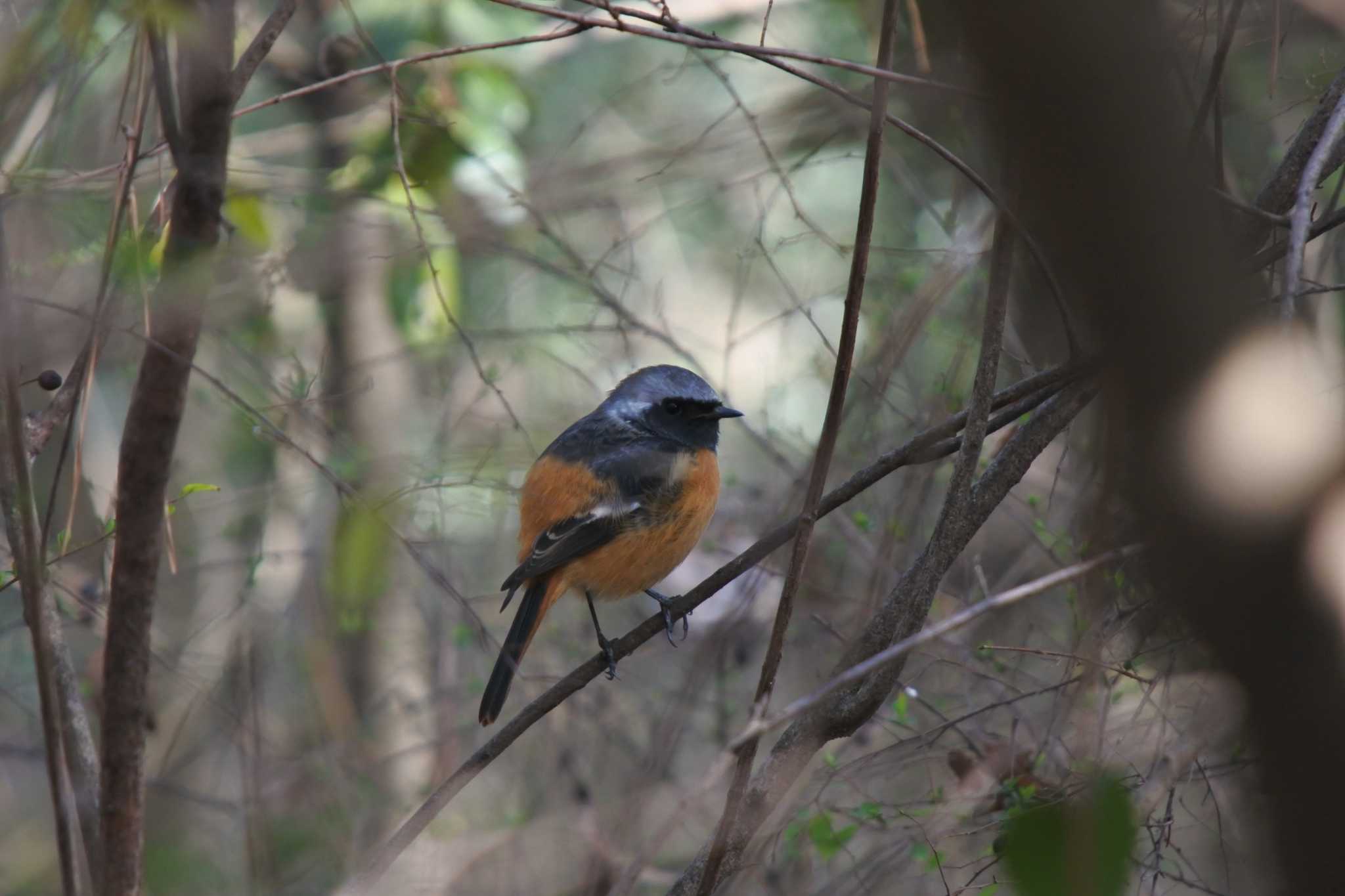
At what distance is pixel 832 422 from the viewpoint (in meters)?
2.09

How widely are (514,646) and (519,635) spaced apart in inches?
1.8

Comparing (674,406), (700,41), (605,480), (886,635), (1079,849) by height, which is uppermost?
(674,406)

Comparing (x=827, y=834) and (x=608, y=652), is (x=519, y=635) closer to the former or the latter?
(x=608, y=652)

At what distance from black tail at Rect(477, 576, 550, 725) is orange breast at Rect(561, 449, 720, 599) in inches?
6.2

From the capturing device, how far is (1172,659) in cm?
269

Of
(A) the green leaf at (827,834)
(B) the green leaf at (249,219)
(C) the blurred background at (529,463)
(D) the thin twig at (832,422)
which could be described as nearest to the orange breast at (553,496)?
(C) the blurred background at (529,463)

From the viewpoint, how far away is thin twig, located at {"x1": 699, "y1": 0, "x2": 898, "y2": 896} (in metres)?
2.05

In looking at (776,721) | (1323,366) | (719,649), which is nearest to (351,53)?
(719,649)

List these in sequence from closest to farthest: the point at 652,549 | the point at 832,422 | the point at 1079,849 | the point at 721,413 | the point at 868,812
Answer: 1. the point at 1079,849
2. the point at 832,422
3. the point at 868,812
4. the point at 652,549
5. the point at 721,413

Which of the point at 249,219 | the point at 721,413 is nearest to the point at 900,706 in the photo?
the point at 721,413

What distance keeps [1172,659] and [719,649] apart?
97.2 inches

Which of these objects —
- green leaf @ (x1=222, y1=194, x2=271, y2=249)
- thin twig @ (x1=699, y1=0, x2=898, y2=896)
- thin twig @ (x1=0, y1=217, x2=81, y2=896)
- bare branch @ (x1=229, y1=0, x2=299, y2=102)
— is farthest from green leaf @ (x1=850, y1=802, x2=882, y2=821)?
green leaf @ (x1=222, y1=194, x2=271, y2=249)

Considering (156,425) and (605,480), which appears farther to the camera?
(605,480)

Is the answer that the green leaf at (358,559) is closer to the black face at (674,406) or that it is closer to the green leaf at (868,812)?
the black face at (674,406)
